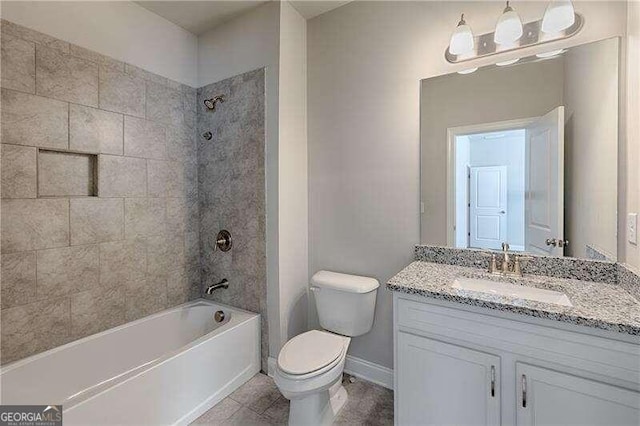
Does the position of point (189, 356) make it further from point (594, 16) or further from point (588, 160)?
point (594, 16)

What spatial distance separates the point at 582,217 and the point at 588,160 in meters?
0.27

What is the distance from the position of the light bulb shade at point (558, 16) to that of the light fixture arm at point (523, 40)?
0.11 feet

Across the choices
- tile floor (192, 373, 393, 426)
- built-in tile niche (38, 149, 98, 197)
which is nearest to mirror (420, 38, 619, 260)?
tile floor (192, 373, 393, 426)

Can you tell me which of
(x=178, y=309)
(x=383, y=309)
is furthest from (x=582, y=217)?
(x=178, y=309)

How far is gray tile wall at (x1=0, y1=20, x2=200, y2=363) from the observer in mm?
1525

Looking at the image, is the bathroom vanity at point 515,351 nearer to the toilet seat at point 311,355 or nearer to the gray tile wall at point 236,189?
the toilet seat at point 311,355

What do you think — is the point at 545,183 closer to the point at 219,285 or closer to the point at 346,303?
the point at 346,303

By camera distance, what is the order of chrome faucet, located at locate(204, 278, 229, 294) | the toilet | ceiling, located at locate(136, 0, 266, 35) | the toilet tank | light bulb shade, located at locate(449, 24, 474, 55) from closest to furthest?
the toilet
light bulb shade, located at locate(449, 24, 474, 55)
the toilet tank
ceiling, located at locate(136, 0, 266, 35)
chrome faucet, located at locate(204, 278, 229, 294)

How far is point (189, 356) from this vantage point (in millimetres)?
1627

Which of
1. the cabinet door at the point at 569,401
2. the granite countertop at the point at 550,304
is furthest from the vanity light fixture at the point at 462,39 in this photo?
the cabinet door at the point at 569,401

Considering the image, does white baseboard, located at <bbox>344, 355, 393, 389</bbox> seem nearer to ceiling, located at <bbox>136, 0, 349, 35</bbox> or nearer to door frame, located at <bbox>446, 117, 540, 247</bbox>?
door frame, located at <bbox>446, 117, 540, 247</bbox>

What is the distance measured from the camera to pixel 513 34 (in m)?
1.41

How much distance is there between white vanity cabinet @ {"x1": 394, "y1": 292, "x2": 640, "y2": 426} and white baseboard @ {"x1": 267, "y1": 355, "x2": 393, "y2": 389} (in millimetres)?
595

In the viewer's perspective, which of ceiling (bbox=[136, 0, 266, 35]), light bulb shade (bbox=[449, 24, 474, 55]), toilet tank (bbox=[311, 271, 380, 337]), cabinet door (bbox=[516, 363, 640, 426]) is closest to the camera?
cabinet door (bbox=[516, 363, 640, 426])
